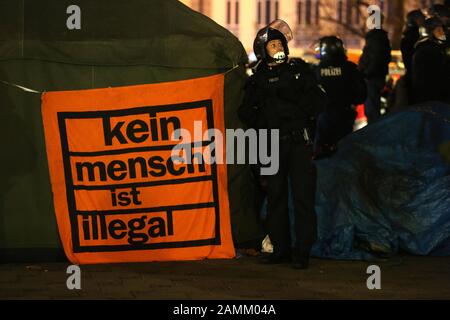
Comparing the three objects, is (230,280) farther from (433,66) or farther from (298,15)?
(298,15)

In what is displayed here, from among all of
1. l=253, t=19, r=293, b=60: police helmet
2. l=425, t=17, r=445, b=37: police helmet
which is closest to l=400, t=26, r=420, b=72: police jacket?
l=425, t=17, r=445, b=37: police helmet

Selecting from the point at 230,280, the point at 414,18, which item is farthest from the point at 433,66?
the point at 230,280

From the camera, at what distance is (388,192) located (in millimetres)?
10516

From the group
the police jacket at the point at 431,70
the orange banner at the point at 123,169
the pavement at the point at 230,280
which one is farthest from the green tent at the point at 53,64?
the police jacket at the point at 431,70

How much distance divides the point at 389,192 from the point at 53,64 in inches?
126

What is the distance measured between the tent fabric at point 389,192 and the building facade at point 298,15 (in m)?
33.5

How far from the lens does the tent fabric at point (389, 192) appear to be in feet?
33.3
